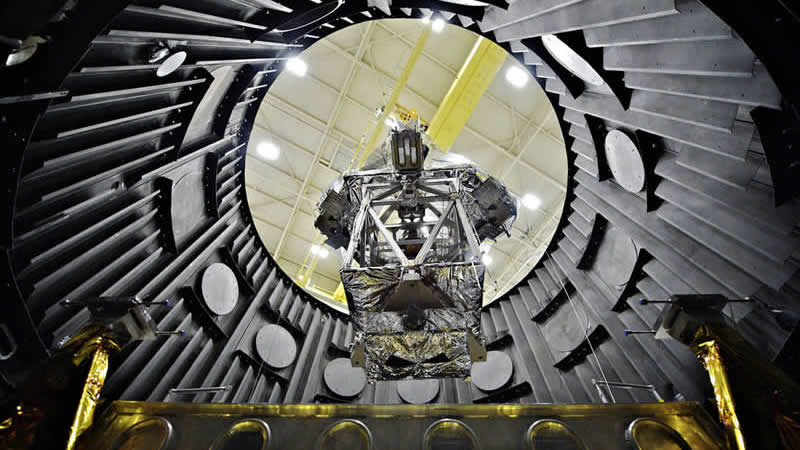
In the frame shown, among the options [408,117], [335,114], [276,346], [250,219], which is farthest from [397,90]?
[276,346]

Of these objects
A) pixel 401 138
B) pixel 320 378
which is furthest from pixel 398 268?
pixel 320 378

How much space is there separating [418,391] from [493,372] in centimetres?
199

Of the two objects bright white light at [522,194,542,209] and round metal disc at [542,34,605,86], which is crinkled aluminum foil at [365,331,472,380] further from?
bright white light at [522,194,542,209]

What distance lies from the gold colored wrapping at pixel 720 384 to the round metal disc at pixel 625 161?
11.9ft

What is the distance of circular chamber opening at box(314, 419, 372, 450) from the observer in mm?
4203

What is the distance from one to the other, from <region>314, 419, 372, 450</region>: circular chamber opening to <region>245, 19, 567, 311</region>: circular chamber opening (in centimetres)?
958

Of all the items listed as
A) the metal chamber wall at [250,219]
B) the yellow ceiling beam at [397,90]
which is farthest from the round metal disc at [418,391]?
the yellow ceiling beam at [397,90]

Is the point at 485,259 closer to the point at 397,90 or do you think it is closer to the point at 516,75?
the point at 516,75

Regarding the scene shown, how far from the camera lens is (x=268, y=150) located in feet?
53.9

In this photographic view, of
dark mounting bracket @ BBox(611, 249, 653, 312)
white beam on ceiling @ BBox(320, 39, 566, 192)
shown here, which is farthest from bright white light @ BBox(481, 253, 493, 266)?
white beam on ceiling @ BBox(320, 39, 566, 192)

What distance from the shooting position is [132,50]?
5.25m

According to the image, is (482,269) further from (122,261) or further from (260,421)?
(122,261)

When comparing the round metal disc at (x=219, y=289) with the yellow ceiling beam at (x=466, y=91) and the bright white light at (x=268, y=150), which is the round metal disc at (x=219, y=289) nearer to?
the bright white light at (x=268, y=150)

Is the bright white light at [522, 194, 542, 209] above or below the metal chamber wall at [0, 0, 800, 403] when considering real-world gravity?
above
